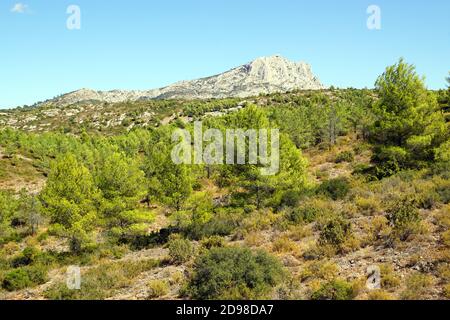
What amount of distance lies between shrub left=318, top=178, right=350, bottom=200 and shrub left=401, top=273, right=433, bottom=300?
14113 millimetres

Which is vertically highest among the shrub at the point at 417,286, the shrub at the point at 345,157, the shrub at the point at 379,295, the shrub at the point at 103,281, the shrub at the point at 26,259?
the shrub at the point at 345,157

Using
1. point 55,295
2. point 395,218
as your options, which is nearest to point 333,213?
point 395,218

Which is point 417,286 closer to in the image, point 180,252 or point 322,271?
point 322,271

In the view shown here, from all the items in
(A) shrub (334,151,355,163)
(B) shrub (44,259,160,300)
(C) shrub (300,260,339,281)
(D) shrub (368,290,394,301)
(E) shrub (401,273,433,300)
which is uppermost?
(A) shrub (334,151,355,163)

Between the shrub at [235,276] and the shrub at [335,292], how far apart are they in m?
1.87

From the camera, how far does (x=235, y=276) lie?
13891mm

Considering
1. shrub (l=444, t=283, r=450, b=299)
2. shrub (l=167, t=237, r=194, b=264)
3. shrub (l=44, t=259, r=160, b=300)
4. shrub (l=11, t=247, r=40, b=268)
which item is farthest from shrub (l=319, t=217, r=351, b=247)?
shrub (l=11, t=247, r=40, b=268)

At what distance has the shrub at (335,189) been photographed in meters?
26.8

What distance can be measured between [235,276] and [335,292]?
3.83m

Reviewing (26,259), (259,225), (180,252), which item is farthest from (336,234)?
(26,259)

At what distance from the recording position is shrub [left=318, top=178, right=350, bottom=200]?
26828 millimetres

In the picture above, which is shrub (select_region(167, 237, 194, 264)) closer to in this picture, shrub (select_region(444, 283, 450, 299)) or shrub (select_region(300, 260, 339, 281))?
shrub (select_region(300, 260, 339, 281))

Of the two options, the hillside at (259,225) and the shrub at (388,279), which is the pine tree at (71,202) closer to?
the hillside at (259,225)

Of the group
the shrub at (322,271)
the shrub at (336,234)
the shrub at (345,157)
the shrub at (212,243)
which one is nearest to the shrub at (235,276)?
the shrub at (322,271)
